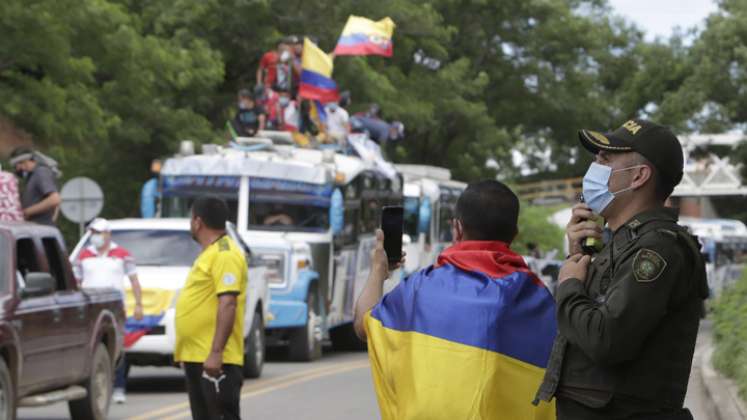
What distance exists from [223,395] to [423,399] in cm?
418

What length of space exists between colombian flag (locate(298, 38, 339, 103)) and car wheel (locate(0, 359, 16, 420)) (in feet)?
63.5

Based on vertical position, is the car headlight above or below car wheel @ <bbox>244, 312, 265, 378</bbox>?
above

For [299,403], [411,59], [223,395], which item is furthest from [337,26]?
[223,395]

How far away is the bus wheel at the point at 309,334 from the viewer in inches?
965

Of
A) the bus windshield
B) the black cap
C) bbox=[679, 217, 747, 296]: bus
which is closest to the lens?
the black cap

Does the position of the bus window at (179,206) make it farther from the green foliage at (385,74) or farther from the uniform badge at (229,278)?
the uniform badge at (229,278)

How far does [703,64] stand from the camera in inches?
1575

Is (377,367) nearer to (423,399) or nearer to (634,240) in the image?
(423,399)

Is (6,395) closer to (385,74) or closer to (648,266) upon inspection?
(648,266)

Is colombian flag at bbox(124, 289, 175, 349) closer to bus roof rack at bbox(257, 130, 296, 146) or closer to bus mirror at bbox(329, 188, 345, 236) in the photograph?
bus mirror at bbox(329, 188, 345, 236)

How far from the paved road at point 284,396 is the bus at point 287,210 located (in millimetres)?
880

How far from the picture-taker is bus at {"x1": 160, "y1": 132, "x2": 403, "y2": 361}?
78.0ft

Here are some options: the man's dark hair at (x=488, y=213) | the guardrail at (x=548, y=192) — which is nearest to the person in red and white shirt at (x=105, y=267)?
the man's dark hair at (x=488, y=213)

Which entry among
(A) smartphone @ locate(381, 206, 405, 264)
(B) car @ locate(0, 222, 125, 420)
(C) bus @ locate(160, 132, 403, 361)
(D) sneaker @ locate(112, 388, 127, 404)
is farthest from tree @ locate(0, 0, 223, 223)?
(A) smartphone @ locate(381, 206, 405, 264)
